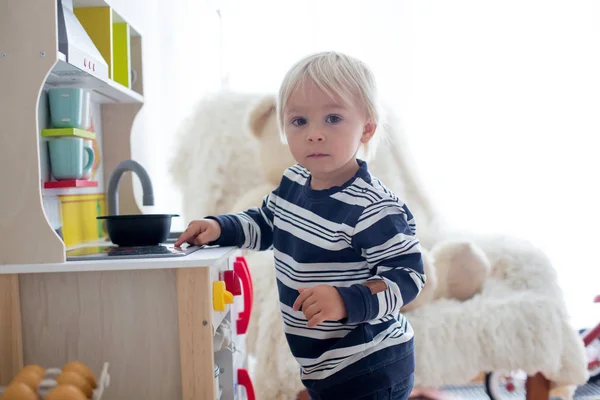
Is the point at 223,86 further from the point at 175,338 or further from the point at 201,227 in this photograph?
the point at 175,338

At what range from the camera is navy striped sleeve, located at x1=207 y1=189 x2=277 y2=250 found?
960mm

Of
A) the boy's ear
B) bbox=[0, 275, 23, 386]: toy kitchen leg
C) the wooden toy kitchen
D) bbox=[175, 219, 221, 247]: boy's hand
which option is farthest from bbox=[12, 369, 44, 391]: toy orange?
the boy's ear

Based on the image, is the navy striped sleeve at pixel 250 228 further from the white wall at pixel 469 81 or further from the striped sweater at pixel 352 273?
the white wall at pixel 469 81

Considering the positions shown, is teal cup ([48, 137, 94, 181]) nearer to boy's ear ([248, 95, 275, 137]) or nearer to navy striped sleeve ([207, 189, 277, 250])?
navy striped sleeve ([207, 189, 277, 250])

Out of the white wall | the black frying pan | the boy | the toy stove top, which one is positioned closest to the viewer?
the boy

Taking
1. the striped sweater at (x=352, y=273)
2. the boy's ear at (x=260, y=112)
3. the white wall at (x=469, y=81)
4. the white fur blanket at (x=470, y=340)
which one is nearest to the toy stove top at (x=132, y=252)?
the striped sweater at (x=352, y=273)

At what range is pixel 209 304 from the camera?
0.85 meters

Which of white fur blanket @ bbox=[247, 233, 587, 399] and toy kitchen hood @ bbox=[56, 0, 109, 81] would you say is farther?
white fur blanket @ bbox=[247, 233, 587, 399]

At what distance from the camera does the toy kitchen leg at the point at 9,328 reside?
865 mm

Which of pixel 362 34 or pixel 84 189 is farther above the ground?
pixel 362 34

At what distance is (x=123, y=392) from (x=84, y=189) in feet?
1.96

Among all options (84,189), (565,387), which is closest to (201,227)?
(84,189)

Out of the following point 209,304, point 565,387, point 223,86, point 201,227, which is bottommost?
point 565,387

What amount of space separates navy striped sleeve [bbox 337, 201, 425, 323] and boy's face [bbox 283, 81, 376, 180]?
97mm
